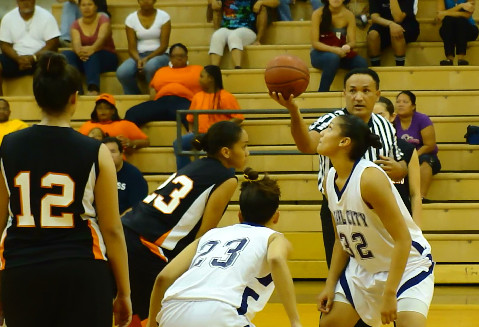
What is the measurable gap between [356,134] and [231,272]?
1.00 meters

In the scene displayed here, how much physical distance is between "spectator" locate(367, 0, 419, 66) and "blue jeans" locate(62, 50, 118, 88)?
2976 mm

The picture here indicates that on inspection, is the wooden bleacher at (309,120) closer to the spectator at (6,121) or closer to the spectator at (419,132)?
the spectator at (419,132)

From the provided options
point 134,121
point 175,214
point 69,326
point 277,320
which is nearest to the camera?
point 69,326

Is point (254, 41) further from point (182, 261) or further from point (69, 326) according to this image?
point (69, 326)

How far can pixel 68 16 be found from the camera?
10477 mm

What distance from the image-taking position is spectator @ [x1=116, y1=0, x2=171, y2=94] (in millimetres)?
9656

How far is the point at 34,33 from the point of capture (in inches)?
400

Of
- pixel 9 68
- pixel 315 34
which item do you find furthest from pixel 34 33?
pixel 315 34

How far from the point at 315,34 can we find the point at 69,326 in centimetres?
664

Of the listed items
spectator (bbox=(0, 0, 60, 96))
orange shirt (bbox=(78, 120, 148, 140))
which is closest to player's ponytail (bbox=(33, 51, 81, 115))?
orange shirt (bbox=(78, 120, 148, 140))

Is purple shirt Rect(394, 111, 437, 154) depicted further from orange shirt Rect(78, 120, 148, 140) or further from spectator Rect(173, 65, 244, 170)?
orange shirt Rect(78, 120, 148, 140)

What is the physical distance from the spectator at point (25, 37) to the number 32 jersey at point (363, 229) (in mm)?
6671

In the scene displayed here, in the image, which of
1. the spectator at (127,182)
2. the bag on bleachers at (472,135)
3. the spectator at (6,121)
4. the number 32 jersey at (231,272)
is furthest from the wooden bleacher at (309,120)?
the number 32 jersey at (231,272)

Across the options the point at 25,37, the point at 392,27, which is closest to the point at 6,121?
the point at 25,37
